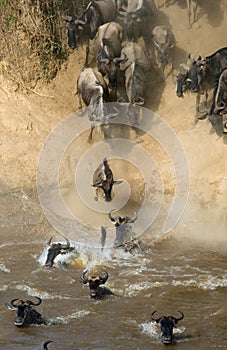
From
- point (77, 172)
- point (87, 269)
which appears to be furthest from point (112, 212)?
point (87, 269)

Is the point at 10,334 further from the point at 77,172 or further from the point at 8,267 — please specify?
the point at 77,172

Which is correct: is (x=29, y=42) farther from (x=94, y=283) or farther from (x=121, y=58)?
(x=94, y=283)

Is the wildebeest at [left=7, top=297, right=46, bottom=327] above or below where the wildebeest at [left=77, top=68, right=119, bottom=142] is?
below

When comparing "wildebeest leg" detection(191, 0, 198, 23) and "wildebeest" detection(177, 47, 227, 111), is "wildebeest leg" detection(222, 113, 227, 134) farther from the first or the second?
"wildebeest leg" detection(191, 0, 198, 23)

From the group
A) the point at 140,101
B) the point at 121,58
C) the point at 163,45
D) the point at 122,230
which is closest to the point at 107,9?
the point at 163,45

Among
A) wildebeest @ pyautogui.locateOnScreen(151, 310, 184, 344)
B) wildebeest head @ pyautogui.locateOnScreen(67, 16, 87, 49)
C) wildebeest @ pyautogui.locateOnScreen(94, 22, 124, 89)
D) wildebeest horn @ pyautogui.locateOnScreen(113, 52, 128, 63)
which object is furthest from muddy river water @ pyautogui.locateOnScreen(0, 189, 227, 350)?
wildebeest head @ pyautogui.locateOnScreen(67, 16, 87, 49)

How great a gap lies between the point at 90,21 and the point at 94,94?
2.89 metres

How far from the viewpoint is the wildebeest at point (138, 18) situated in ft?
57.1

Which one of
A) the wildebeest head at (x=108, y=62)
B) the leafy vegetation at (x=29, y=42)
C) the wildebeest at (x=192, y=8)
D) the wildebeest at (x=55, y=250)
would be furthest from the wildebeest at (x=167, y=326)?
the wildebeest at (x=192, y=8)

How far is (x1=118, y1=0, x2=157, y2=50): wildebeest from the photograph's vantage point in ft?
57.1

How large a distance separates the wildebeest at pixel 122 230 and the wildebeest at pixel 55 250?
1082mm

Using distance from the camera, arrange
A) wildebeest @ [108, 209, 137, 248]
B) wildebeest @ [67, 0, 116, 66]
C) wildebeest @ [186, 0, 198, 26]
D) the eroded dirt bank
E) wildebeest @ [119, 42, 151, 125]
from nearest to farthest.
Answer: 1. wildebeest @ [108, 209, 137, 248]
2. the eroded dirt bank
3. wildebeest @ [119, 42, 151, 125]
4. wildebeest @ [67, 0, 116, 66]
5. wildebeest @ [186, 0, 198, 26]

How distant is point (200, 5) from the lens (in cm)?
1869

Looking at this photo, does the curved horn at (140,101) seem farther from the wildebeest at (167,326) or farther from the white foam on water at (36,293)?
the wildebeest at (167,326)
